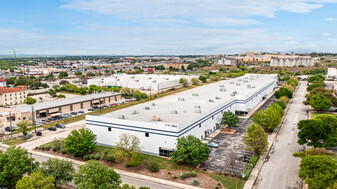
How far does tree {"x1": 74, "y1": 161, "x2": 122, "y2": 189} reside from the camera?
23.9 meters

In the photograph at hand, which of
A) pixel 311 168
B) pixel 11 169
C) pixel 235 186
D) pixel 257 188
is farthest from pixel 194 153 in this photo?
pixel 11 169

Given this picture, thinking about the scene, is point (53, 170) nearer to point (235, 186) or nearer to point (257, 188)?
point (235, 186)

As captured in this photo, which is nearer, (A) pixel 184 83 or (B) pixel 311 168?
(B) pixel 311 168

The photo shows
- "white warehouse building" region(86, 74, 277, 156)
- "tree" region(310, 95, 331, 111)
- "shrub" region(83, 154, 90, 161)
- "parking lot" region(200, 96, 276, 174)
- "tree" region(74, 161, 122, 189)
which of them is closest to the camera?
"tree" region(74, 161, 122, 189)

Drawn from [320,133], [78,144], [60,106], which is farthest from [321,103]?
[60,106]

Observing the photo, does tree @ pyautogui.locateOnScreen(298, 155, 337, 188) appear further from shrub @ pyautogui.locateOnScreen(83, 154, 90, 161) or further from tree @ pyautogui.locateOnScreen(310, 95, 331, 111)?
tree @ pyautogui.locateOnScreen(310, 95, 331, 111)

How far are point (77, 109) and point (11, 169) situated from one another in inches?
1805

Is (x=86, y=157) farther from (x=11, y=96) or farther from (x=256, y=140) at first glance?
(x=11, y=96)

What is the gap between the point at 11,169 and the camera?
27062 millimetres

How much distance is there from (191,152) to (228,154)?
28.0 feet

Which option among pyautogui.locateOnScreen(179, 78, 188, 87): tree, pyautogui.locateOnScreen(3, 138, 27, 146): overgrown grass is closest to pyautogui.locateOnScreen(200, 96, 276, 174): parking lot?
pyautogui.locateOnScreen(3, 138, 27, 146): overgrown grass

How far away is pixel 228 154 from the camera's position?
125ft

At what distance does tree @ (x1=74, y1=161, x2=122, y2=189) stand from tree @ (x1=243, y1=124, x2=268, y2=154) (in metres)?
21.6

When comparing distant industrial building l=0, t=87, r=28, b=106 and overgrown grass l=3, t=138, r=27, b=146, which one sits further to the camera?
distant industrial building l=0, t=87, r=28, b=106
